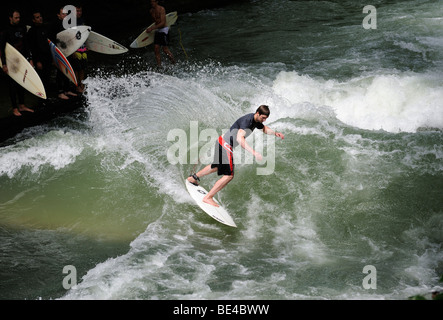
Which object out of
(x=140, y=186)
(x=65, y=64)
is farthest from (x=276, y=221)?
(x=65, y=64)

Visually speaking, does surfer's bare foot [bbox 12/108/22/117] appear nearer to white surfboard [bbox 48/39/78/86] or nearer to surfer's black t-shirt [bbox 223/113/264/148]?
white surfboard [bbox 48/39/78/86]

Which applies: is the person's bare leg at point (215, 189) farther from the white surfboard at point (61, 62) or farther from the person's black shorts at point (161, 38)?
the person's black shorts at point (161, 38)

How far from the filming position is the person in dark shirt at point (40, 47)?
316 inches

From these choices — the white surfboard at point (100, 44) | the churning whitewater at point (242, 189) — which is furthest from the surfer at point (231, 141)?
the white surfboard at point (100, 44)

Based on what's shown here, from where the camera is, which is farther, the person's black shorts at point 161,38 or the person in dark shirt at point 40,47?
the person's black shorts at point 161,38

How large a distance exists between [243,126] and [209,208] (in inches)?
44.3

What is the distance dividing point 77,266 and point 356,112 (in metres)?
5.87

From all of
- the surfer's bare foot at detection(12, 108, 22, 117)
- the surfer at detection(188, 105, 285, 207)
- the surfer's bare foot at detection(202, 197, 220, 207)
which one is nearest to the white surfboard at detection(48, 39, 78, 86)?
the surfer's bare foot at detection(12, 108, 22, 117)

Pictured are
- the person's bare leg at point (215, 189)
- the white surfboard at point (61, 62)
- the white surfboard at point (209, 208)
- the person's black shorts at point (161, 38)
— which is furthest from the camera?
the person's black shorts at point (161, 38)

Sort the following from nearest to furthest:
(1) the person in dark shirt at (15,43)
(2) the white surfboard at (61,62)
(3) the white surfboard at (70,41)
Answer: (1) the person in dark shirt at (15,43) → (2) the white surfboard at (61,62) → (3) the white surfboard at (70,41)

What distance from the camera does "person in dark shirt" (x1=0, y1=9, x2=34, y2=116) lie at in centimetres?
743

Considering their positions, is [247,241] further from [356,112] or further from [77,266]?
[356,112]

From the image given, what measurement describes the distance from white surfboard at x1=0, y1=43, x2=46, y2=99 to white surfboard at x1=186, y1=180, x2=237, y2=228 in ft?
11.3

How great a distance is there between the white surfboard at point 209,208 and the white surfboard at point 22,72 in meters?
3.46
